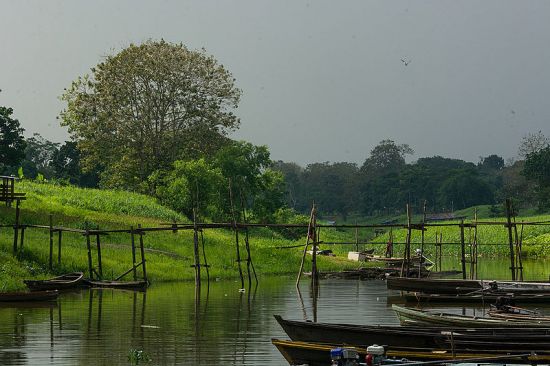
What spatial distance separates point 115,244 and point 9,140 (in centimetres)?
3083

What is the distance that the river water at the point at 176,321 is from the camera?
2056 centimetres

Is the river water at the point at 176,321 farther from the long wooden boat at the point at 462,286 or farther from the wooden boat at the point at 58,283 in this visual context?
the long wooden boat at the point at 462,286

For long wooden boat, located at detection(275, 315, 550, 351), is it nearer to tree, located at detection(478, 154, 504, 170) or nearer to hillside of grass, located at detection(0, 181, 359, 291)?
hillside of grass, located at detection(0, 181, 359, 291)

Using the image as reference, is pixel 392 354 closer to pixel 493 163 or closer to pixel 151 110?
pixel 151 110

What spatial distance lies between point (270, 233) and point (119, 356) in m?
43.2

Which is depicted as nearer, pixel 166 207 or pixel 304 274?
pixel 304 274

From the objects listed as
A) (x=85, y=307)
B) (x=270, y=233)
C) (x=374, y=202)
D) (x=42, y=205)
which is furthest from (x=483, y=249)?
(x=374, y=202)

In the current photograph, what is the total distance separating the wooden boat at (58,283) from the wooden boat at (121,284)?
1.68 ft

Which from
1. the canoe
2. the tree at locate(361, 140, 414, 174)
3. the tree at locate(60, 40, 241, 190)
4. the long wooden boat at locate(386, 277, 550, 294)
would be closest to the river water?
the long wooden boat at locate(386, 277, 550, 294)

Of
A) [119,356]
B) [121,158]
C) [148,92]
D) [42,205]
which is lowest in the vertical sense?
[119,356]

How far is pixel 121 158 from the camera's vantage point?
6856 centimetres

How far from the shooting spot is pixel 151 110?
66.6m

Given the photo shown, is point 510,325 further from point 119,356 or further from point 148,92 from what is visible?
point 148,92

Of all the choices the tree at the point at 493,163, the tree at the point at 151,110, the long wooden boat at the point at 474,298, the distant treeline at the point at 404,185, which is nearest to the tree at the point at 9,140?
the tree at the point at 151,110
